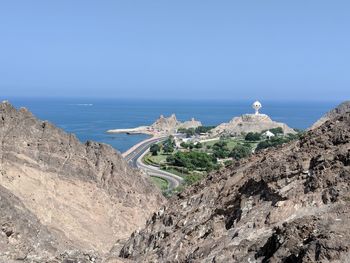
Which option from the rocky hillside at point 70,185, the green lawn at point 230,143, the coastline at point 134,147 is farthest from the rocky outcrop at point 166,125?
the rocky hillside at point 70,185

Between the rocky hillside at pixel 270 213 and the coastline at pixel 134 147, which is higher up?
the rocky hillside at pixel 270 213

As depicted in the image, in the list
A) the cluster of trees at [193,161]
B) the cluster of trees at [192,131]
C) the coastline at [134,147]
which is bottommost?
the coastline at [134,147]

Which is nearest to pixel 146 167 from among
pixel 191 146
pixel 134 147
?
pixel 191 146

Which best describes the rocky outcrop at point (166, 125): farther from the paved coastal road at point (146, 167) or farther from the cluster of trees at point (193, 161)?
the cluster of trees at point (193, 161)

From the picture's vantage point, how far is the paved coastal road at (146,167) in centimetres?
7750

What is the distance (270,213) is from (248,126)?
14009 cm

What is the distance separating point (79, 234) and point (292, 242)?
79.3 feet

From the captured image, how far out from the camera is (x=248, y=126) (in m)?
155

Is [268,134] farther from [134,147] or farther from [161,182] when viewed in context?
[161,182]

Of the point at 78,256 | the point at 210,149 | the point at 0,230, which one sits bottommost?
the point at 210,149

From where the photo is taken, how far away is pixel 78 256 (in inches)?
615

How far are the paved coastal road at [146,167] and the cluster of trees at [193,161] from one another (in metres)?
4.12

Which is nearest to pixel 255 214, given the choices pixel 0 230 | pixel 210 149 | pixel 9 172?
pixel 0 230

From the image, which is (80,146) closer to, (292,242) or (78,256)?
(78,256)
